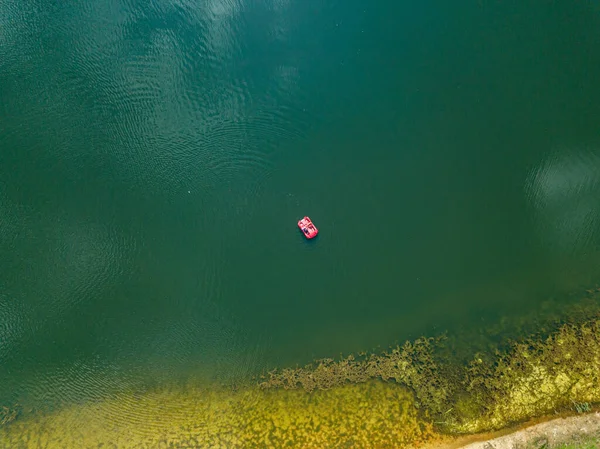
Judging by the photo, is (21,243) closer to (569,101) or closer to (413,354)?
(413,354)

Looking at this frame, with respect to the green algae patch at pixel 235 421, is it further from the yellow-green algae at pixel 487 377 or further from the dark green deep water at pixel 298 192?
the dark green deep water at pixel 298 192

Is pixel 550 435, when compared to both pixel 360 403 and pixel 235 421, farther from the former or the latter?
pixel 235 421

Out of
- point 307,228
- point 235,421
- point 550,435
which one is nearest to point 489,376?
point 550,435

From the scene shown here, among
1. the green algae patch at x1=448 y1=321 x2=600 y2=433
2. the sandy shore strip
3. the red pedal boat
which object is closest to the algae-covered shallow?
the green algae patch at x1=448 y1=321 x2=600 y2=433

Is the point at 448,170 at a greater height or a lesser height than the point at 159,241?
→ lesser

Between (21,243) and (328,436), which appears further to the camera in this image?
(21,243)

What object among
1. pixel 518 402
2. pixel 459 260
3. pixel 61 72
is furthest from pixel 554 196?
pixel 61 72
